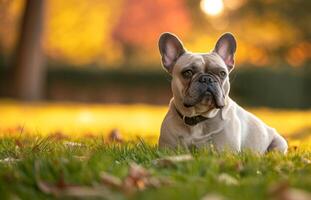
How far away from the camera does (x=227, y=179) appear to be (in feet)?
14.1

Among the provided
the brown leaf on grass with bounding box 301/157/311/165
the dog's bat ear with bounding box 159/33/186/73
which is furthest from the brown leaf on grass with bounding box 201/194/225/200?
the dog's bat ear with bounding box 159/33/186/73

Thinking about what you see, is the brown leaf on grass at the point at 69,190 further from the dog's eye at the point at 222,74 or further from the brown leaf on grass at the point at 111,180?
the dog's eye at the point at 222,74

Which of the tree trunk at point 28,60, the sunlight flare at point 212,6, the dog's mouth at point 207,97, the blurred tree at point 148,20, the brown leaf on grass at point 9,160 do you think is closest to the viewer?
the brown leaf on grass at point 9,160

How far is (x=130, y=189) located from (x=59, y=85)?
2646 centimetres

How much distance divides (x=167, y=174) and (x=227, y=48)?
2.28 m

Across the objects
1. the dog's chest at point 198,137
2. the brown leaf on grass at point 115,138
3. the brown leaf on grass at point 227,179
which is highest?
the dog's chest at point 198,137

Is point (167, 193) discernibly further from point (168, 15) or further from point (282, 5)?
point (168, 15)

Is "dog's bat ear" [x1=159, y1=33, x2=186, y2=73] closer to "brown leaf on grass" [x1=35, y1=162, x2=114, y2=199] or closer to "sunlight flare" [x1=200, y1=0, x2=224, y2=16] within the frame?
"brown leaf on grass" [x1=35, y1=162, x2=114, y2=199]

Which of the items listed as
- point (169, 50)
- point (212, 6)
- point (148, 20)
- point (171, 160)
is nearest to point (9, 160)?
point (171, 160)

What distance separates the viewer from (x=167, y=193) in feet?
12.1

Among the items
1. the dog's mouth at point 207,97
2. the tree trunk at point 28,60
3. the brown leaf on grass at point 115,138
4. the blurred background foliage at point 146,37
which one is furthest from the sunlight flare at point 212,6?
the dog's mouth at point 207,97

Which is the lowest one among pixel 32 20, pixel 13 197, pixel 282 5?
pixel 13 197

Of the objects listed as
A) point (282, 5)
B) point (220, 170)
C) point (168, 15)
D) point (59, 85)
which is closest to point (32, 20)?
point (59, 85)

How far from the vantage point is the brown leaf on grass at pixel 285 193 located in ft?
11.3
